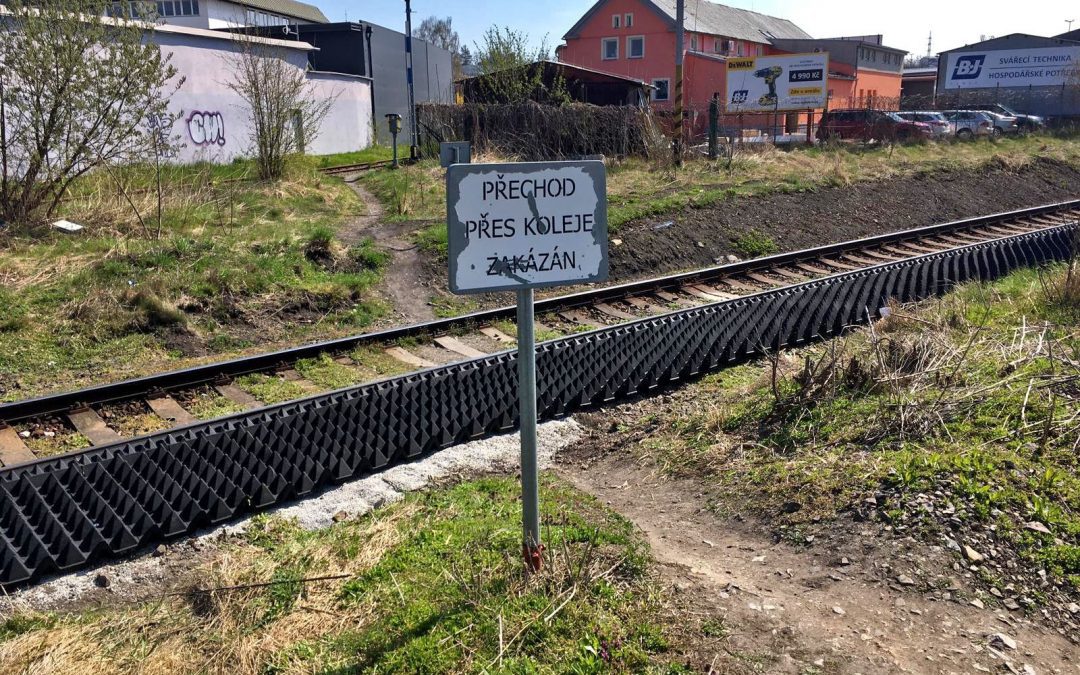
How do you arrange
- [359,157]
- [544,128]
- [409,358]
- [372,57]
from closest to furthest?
[409,358], [544,128], [359,157], [372,57]

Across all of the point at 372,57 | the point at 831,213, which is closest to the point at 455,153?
the point at 831,213

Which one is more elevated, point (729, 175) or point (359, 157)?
point (359, 157)

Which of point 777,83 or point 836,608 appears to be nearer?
point 836,608

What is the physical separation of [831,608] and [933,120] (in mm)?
36895

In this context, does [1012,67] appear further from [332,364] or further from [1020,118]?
[332,364]

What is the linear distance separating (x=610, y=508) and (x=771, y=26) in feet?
220

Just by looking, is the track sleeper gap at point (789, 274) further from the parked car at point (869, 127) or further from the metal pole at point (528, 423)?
the parked car at point (869, 127)

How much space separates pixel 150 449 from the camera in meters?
5.64

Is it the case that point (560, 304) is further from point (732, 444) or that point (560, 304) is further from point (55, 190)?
point (55, 190)

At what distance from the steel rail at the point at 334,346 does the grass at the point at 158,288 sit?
0.99 metres

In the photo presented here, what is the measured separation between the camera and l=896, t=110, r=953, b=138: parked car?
34.9 meters

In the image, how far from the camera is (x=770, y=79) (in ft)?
119

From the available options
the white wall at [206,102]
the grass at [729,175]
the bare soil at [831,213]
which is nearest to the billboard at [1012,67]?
the grass at [729,175]

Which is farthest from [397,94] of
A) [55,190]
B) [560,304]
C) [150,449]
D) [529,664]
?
[529,664]
